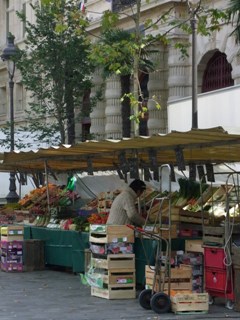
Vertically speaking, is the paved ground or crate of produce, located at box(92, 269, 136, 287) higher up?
crate of produce, located at box(92, 269, 136, 287)

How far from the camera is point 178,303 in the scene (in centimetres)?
1271

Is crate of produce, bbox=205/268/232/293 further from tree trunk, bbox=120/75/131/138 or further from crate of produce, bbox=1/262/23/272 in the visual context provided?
tree trunk, bbox=120/75/131/138

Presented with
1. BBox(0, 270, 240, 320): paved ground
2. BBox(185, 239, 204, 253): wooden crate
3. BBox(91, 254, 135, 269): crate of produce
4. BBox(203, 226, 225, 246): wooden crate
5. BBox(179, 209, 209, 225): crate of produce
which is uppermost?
BBox(179, 209, 209, 225): crate of produce

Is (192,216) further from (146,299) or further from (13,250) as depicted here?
(13,250)

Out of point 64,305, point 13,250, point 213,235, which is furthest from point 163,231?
point 13,250

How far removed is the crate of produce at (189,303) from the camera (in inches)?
501

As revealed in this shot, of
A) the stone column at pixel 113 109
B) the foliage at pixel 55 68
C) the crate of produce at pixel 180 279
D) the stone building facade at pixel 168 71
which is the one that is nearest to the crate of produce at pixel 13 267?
the crate of produce at pixel 180 279

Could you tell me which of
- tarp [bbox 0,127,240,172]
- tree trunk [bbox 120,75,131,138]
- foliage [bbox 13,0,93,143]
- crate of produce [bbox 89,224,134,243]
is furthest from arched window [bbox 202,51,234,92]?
crate of produce [bbox 89,224,134,243]

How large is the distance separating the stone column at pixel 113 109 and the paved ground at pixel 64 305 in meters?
17.9

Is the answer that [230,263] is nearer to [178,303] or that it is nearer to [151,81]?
[178,303]

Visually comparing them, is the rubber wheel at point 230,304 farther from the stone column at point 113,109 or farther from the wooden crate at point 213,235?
the stone column at point 113,109

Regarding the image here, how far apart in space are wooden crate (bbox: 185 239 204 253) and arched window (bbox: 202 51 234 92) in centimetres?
1626

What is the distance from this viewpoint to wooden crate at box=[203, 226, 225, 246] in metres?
13.2

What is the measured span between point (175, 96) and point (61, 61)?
4.12 m
